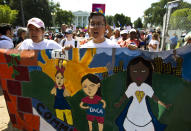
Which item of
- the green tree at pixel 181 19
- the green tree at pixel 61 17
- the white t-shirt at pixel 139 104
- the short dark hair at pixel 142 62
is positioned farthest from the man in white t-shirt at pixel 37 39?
the green tree at pixel 61 17

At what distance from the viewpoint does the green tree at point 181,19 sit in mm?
4496

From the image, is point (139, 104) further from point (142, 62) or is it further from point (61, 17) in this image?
point (61, 17)

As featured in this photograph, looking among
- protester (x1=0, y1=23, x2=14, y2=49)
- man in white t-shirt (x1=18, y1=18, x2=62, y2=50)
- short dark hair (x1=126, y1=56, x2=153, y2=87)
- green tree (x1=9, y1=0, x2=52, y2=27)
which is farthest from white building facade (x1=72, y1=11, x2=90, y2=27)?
short dark hair (x1=126, y1=56, x2=153, y2=87)

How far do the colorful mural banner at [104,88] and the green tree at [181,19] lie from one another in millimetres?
3219

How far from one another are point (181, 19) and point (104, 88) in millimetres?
3914

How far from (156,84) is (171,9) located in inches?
155

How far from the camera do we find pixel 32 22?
8.96 ft

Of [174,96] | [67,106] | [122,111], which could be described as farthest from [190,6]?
[67,106]

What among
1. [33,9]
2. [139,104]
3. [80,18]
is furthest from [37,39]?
[80,18]

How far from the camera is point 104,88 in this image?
213 centimetres

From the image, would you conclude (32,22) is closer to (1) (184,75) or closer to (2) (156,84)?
(2) (156,84)

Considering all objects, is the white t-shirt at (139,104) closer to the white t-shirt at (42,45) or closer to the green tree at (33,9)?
the white t-shirt at (42,45)

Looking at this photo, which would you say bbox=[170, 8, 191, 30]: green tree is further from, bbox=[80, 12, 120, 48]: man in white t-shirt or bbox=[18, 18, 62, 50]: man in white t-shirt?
bbox=[18, 18, 62, 50]: man in white t-shirt

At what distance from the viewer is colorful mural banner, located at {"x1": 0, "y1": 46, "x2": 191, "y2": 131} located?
196 centimetres
